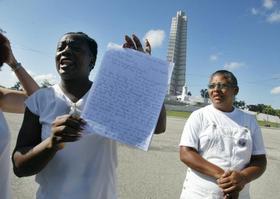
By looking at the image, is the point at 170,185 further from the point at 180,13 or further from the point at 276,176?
the point at 180,13

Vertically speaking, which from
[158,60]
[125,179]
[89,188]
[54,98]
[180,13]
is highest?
[180,13]

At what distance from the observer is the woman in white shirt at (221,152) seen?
10.3ft

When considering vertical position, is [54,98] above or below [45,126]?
above

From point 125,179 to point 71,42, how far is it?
4.79m

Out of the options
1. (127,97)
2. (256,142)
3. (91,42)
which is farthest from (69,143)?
(256,142)

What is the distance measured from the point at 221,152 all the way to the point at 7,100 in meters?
1.77

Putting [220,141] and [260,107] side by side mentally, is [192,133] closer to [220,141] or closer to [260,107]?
[220,141]

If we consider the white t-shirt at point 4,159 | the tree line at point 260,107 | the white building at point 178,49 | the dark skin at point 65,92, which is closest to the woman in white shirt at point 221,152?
the dark skin at point 65,92

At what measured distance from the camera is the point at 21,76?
264 cm

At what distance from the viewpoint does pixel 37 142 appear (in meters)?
1.89

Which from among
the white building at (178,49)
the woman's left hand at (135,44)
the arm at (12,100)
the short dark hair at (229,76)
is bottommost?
the arm at (12,100)

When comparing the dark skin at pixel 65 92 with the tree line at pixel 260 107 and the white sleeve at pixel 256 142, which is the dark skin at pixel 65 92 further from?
the tree line at pixel 260 107

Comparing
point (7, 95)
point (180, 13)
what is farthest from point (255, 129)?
point (180, 13)

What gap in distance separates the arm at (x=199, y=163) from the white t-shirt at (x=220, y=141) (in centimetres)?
5
